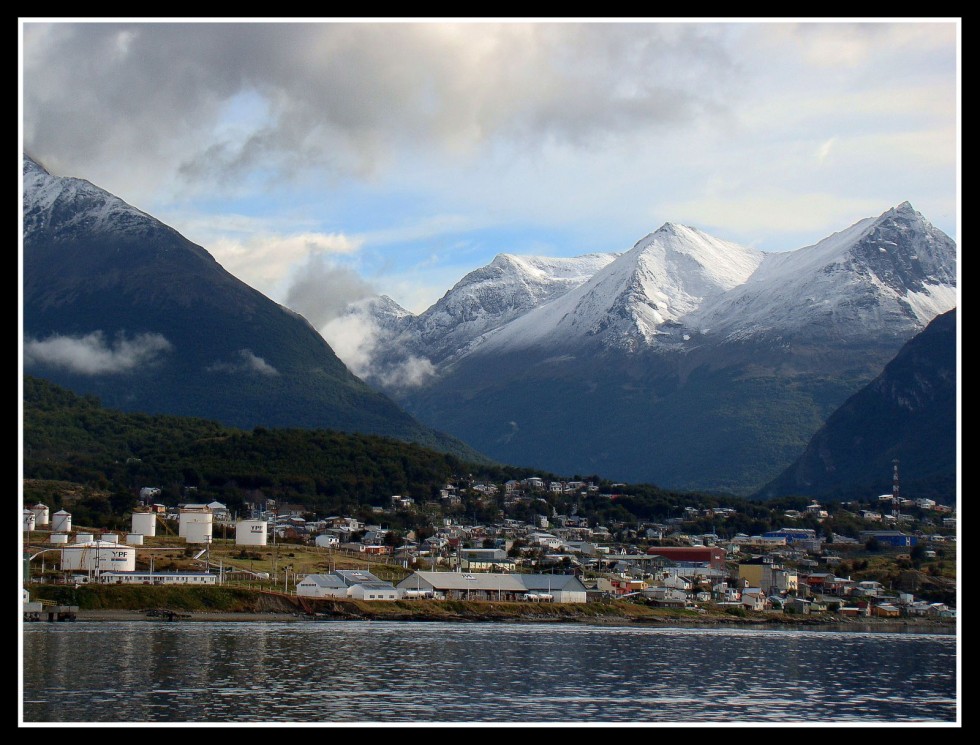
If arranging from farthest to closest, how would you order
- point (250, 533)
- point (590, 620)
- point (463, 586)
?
point (250, 533)
point (463, 586)
point (590, 620)

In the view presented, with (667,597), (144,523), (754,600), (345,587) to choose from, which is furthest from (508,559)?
(144,523)

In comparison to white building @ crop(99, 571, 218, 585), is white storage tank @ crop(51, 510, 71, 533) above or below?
above

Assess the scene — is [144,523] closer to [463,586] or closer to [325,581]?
[325,581]

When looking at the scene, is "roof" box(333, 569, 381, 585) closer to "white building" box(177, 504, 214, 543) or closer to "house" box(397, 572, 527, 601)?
"house" box(397, 572, 527, 601)

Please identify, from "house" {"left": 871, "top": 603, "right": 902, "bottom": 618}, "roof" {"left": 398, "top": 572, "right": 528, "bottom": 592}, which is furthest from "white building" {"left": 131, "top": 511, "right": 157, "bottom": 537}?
"house" {"left": 871, "top": 603, "right": 902, "bottom": 618}

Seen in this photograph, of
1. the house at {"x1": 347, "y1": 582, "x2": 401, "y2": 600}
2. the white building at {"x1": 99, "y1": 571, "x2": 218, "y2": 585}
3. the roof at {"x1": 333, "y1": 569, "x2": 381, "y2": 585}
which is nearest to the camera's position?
the white building at {"x1": 99, "y1": 571, "x2": 218, "y2": 585}

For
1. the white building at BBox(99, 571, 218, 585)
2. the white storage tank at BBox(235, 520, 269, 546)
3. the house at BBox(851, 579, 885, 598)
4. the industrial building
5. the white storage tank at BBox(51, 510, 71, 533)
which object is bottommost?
the house at BBox(851, 579, 885, 598)
